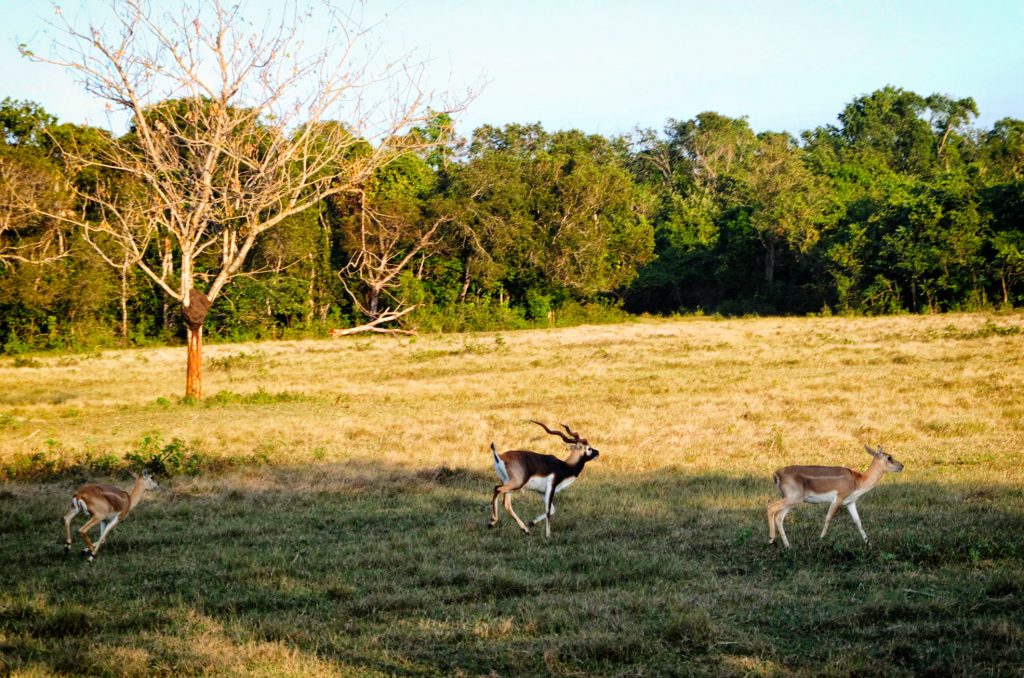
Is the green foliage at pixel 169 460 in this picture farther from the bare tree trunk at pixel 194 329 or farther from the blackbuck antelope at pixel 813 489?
the blackbuck antelope at pixel 813 489

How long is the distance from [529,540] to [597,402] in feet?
37.5

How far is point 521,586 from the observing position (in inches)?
344

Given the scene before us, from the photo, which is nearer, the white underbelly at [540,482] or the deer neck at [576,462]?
the white underbelly at [540,482]

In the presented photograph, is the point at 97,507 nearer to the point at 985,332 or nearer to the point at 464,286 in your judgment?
the point at 985,332

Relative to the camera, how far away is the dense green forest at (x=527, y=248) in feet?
135

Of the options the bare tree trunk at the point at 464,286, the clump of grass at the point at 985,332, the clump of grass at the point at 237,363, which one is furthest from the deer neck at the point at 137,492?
the bare tree trunk at the point at 464,286

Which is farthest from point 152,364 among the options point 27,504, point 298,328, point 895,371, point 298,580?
point 298,580

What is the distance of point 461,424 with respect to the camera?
62.8 feet

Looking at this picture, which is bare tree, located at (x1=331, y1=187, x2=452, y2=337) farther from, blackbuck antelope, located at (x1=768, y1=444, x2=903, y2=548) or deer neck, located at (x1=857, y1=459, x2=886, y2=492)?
blackbuck antelope, located at (x1=768, y1=444, x2=903, y2=548)

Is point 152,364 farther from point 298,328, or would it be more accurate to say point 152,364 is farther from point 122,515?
point 122,515

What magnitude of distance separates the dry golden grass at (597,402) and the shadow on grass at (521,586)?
2956 millimetres

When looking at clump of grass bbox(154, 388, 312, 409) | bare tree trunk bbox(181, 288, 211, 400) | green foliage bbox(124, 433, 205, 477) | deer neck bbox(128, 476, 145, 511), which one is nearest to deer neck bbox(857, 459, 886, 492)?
deer neck bbox(128, 476, 145, 511)

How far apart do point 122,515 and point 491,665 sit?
5.28 meters

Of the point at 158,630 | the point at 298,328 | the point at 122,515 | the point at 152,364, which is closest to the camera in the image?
the point at 158,630
